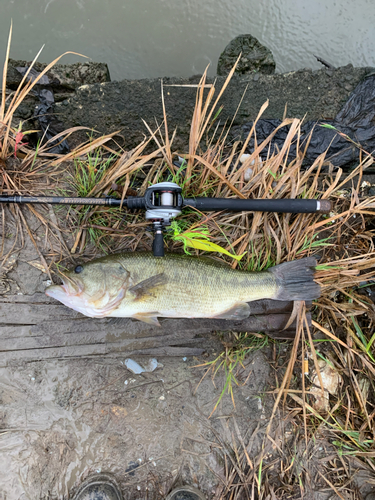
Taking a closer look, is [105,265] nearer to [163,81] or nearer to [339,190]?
[163,81]

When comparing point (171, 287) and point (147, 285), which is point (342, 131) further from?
point (147, 285)

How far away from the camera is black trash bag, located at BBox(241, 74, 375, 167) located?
3.11m

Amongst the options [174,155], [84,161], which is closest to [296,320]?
[174,155]

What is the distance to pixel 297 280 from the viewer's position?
284 centimetres

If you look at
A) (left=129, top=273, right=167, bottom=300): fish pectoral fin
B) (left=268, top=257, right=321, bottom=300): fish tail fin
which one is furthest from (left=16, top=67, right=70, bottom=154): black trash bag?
(left=268, top=257, right=321, bottom=300): fish tail fin

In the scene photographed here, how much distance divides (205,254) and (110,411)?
197 centimetres

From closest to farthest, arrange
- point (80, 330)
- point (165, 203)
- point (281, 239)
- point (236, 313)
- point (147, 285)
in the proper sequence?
point (165, 203) < point (147, 285) < point (236, 313) < point (80, 330) < point (281, 239)

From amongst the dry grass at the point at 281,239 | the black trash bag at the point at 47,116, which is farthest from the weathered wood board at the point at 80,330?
the black trash bag at the point at 47,116

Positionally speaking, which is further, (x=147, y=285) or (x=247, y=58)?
(x=247, y=58)

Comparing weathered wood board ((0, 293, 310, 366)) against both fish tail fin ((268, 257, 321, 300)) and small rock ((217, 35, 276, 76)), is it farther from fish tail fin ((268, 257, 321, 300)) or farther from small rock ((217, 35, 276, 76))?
small rock ((217, 35, 276, 76))

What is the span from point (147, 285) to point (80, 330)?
978mm

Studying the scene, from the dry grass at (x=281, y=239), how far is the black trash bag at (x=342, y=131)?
128 mm

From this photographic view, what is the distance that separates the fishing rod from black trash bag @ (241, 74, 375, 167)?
771 mm

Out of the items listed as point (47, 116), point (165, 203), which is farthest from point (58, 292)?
point (47, 116)
